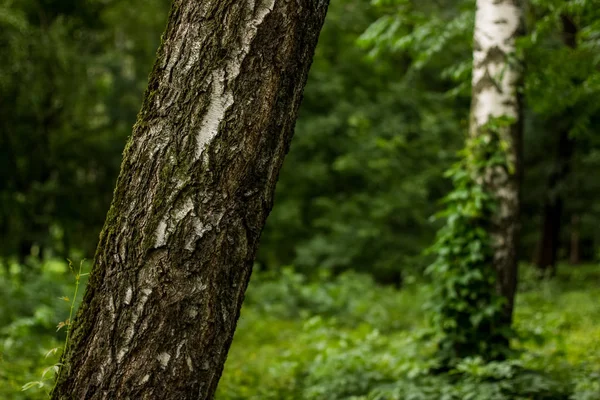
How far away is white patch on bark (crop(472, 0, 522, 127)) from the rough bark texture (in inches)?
390

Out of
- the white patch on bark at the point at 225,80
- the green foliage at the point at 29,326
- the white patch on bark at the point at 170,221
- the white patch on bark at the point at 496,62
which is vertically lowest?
the green foliage at the point at 29,326

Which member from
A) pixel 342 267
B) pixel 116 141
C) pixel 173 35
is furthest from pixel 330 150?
pixel 173 35

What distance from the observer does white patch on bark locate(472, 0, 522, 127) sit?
15.8 feet

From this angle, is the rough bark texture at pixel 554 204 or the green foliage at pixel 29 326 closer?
the green foliage at pixel 29 326

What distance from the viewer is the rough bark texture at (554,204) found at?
14461mm

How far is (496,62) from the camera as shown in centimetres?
486

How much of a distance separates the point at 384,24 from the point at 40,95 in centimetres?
862

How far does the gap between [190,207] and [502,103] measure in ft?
12.1

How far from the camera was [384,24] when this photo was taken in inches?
247

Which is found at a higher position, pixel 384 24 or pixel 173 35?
pixel 384 24

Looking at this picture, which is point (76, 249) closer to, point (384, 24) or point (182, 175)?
point (384, 24)

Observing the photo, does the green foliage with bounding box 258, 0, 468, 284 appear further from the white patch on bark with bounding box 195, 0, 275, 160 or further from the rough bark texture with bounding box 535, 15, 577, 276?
the white patch on bark with bounding box 195, 0, 275, 160

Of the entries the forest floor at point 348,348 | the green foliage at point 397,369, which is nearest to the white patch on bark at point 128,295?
the forest floor at point 348,348

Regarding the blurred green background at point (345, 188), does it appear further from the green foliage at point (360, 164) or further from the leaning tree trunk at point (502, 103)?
the leaning tree trunk at point (502, 103)
